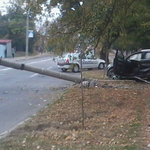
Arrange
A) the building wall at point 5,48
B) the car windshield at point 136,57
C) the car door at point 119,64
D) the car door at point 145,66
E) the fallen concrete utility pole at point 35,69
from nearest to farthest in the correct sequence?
the fallen concrete utility pole at point 35,69
the car door at point 145,66
the car door at point 119,64
the car windshield at point 136,57
the building wall at point 5,48

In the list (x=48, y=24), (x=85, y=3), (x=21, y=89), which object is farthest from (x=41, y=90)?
(x=85, y=3)

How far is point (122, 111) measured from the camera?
1034cm

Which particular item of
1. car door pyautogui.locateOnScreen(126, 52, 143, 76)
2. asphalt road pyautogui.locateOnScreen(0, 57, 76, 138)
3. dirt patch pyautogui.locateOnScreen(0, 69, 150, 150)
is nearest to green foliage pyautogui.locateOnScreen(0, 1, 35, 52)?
asphalt road pyautogui.locateOnScreen(0, 57, 76, 138)

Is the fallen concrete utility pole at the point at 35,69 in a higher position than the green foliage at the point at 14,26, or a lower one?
lower

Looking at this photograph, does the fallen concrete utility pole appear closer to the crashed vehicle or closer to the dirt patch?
the crashed vehicle

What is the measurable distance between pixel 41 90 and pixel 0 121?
727 centimetres

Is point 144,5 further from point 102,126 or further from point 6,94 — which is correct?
point 102,126

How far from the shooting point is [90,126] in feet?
27.7

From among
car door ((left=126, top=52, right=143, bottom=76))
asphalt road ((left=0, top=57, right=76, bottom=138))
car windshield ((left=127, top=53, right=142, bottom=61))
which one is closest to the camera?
asphalt road ((left=0, top=57, right=76, bottom=138))

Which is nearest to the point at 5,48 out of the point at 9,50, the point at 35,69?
the point at 9,50

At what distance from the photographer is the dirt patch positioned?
6825mm

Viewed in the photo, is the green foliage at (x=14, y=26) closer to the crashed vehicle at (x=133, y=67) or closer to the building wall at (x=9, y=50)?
the building wall at (x=9, y=50)

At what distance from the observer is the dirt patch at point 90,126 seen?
6825 millimetres

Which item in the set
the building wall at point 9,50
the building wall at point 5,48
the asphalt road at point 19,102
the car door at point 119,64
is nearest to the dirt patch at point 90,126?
the asphalt road at point 19,102
